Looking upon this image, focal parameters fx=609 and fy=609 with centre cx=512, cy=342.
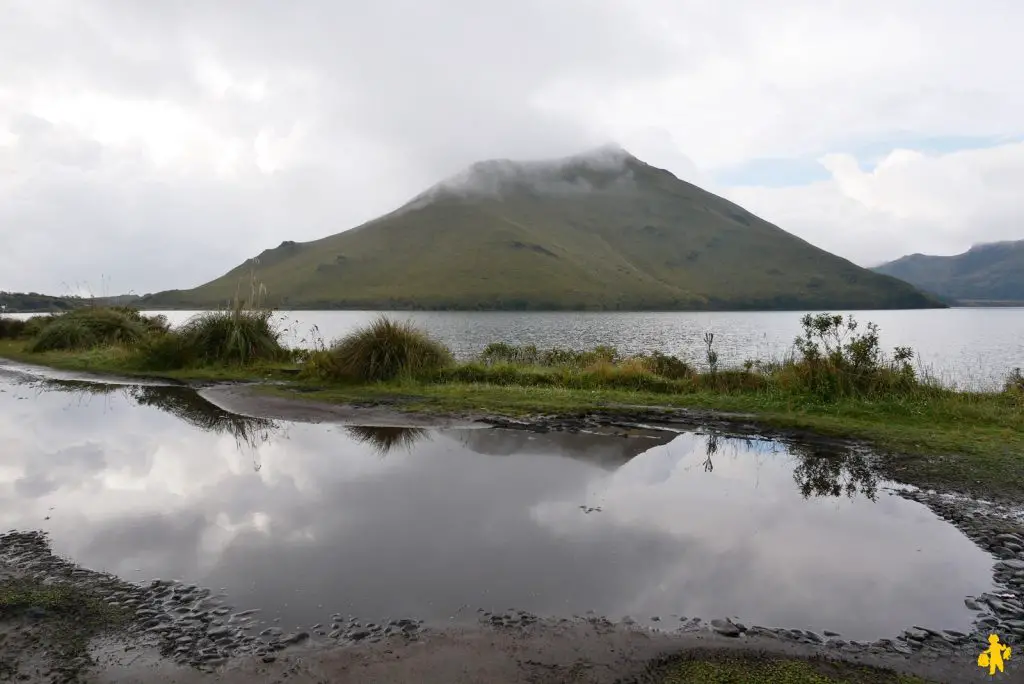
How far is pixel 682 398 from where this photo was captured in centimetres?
1606

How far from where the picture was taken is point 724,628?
500 centimetres

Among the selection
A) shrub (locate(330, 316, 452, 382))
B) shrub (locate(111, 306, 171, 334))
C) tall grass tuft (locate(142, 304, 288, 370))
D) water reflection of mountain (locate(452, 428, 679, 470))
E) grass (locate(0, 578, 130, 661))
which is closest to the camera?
grass (locate(0, 578, 130, 661))

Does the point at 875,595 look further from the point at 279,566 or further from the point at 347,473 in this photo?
the point at 347,473

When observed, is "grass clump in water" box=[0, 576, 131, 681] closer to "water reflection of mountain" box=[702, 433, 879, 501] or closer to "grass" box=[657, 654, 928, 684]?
"grass" box=[657, 654, 928, 684]

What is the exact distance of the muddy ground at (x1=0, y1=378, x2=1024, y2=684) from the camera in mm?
4289

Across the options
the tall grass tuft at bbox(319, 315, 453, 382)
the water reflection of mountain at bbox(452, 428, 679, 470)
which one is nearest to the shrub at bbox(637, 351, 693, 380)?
the tall grass tuft at bbox(319, 315, 453, 382)

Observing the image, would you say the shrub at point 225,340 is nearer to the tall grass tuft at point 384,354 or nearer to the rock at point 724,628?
the tall grass tuft at point 384,354

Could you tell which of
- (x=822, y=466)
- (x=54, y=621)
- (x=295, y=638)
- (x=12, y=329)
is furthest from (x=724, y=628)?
(x=12, y=329)

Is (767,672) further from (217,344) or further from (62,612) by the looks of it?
(217,344)

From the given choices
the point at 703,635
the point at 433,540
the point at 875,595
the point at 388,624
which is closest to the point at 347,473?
the point at 433,540

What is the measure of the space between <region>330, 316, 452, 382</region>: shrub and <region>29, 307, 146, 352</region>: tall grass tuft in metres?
13.6

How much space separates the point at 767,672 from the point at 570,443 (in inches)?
288

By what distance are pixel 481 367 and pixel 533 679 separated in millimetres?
15422

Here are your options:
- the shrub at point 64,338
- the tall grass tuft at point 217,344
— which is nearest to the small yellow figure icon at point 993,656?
the tall grass tuft at point 217,344
